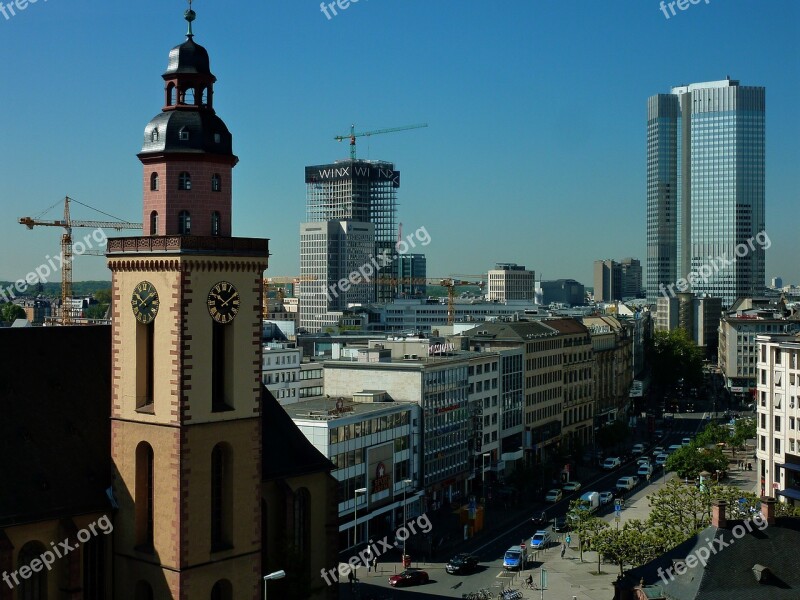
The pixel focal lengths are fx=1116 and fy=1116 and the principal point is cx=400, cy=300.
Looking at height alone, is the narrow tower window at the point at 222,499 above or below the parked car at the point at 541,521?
above

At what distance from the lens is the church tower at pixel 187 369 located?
163 feet

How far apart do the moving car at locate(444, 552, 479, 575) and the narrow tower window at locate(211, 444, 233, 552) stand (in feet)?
128

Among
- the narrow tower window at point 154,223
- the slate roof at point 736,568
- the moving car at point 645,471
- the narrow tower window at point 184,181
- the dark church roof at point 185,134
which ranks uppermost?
the dark church roof at point 185,134

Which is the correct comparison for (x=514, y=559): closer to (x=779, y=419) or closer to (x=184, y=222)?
(x=779, y=419)

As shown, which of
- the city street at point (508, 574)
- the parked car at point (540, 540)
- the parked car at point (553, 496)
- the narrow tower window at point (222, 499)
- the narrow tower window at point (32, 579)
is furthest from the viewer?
the parked car at point (553, 496)

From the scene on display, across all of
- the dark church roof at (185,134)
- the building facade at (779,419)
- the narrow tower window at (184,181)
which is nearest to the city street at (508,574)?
the building facade at (779,419)

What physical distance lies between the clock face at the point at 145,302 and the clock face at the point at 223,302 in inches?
98.1

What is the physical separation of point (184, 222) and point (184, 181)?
187 centimetres

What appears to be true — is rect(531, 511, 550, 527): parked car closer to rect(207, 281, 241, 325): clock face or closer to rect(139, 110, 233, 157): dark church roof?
rect(207, 281, 241, 325): clock face

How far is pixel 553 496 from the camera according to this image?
119562 millimetres

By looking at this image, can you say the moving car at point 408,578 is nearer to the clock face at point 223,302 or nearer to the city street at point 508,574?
the city street at point 508,574

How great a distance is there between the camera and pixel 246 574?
52469mm

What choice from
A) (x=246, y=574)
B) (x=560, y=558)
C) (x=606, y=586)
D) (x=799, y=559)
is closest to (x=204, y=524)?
(x=246, y=574)

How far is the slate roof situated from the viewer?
54688 mm
